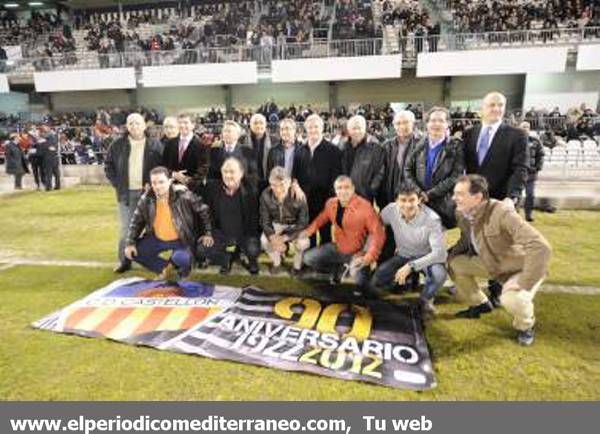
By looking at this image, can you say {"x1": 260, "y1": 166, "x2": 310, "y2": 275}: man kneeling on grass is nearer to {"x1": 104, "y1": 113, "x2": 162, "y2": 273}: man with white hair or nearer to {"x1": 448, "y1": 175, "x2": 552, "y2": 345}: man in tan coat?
{"x1": 104, "y1": 113, "x2": 162, "y2": 273}: man with white hair

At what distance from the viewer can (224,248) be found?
544 centimetres

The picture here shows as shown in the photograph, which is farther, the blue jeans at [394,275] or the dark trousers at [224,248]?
the dark trousers at [224,248]

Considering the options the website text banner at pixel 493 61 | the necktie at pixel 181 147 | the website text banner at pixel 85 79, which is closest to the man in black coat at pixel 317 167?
the necktie at pixel 181 147

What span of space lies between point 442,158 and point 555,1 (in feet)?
61.4

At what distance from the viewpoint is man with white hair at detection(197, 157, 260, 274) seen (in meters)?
5.15

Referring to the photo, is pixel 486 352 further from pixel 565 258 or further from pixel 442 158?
pixel 565 258

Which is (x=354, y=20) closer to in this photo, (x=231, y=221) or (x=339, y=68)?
(x=339, y=68)

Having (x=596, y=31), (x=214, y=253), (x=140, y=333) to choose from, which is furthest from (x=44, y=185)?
(x=596, y=31)

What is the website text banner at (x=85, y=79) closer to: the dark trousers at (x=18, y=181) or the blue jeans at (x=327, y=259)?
the dark trousers at (x=18, y=181)

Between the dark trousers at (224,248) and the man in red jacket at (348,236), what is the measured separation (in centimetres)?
69

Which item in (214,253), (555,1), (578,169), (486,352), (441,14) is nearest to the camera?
(486,352)

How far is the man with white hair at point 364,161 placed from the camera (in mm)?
4785

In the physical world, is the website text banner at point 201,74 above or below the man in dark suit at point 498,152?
above

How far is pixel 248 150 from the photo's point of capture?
5.41 meters
